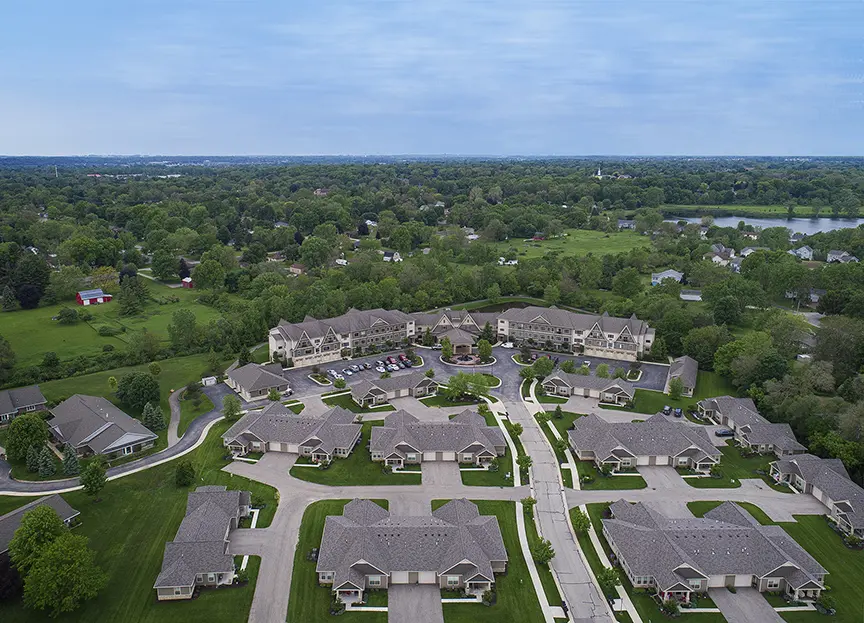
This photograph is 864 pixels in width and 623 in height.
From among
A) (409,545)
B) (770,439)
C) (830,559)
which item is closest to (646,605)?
(830,559)

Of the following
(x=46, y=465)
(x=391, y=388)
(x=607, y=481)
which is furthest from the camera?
(x=391, y=388)

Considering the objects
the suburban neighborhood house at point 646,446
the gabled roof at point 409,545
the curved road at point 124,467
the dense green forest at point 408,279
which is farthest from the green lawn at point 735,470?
the curved road at point 124,467

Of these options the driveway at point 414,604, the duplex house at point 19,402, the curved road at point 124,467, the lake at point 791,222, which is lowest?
the driveway at point 414,604

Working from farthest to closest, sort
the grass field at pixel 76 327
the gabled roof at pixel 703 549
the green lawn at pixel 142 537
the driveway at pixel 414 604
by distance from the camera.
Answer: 1. the grass field at pixel 76 327
2. the gabled roof at pixel 703 549
3. the driveway at pixel 414 604
4. the green lawn at pixel 142 537

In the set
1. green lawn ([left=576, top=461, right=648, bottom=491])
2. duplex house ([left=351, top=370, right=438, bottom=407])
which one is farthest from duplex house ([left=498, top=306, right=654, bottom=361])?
green lawn ([left=576, top=461, right=648, bottom=491])

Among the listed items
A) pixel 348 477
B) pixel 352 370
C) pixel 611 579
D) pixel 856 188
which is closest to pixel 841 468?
pixel 611 579

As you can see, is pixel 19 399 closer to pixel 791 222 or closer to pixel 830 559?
pixel 830 559

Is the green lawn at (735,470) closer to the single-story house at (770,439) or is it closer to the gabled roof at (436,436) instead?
the single-story house at (770,439)
